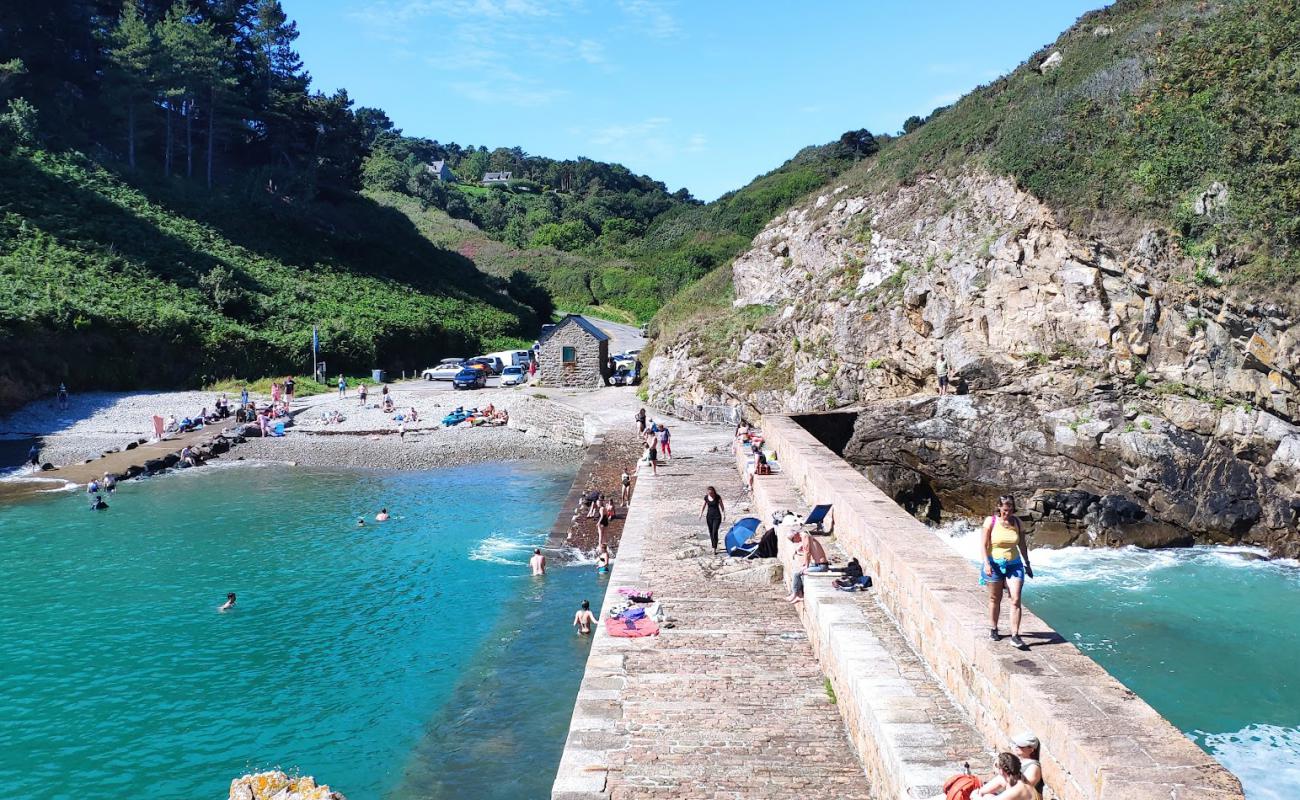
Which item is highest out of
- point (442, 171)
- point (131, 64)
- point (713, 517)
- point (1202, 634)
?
point (442, 171)

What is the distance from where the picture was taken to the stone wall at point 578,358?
43781mm

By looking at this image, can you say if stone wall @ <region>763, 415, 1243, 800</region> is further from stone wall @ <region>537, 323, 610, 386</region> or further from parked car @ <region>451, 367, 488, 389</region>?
parked car @ <region>451, 367, 488, 389</region>

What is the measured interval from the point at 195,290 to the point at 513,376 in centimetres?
1820

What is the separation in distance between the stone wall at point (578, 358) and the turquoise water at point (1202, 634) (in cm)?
2406

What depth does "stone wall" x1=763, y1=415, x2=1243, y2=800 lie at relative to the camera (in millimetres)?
5621

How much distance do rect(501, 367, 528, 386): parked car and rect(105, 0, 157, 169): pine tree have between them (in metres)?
33.1

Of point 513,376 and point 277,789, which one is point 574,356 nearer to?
point 513,376

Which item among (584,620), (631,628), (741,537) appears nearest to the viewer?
(631,628)

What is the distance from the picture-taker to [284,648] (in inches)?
642

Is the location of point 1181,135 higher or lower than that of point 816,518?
higher

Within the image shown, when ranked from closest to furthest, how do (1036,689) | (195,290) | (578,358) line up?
1. (1036,689)
2. (578,358)
3. (195,290)

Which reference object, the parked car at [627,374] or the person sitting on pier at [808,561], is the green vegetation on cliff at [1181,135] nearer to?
the parked car at [627,374]

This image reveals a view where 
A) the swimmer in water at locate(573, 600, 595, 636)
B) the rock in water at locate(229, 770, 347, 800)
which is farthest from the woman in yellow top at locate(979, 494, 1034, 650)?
the swimmer in water at locate(573, 600, 595, 636)

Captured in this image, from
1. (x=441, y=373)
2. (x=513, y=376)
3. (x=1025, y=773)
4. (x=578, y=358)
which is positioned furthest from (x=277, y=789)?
(x=441, y=373)
